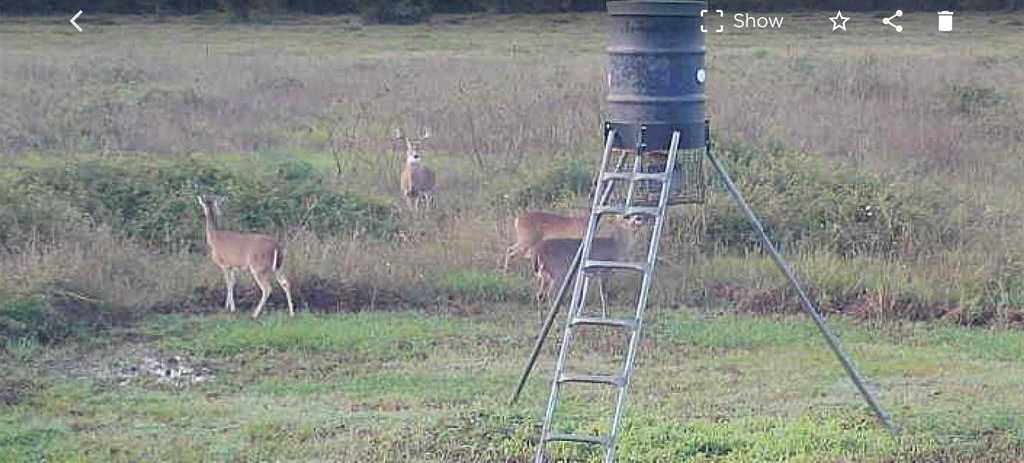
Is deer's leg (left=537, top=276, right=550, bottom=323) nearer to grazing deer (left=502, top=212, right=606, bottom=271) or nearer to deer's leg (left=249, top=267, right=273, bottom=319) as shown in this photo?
grazing deer (left=502, top=212, right=606, bottom=271)

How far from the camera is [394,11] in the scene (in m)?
39.1

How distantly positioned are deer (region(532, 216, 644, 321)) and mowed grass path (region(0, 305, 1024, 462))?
0.32 metres

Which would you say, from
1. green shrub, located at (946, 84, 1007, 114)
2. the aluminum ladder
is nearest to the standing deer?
the aluminum ladder

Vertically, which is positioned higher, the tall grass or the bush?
the tall grass

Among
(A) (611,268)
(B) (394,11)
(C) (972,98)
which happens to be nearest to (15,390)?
(A) (611,268)

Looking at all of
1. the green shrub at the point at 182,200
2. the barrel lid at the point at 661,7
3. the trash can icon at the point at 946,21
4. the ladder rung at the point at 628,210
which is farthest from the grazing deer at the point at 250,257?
the trash can icon at the point at 946,21

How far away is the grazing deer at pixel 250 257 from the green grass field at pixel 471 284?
233 mm

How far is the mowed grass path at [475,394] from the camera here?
29.3ft

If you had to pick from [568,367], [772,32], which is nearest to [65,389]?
[568,367]

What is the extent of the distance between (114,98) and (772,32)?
1652 cm

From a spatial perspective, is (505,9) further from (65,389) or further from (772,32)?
(65,389)

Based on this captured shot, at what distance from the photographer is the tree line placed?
36.7 metres

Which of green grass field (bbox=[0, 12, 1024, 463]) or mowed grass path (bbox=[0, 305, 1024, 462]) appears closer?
mowed grass path (bbox=[0, 305, 1024, 462])

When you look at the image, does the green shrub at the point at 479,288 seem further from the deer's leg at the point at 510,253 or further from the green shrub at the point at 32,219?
the green shrub at the point at 32,219
